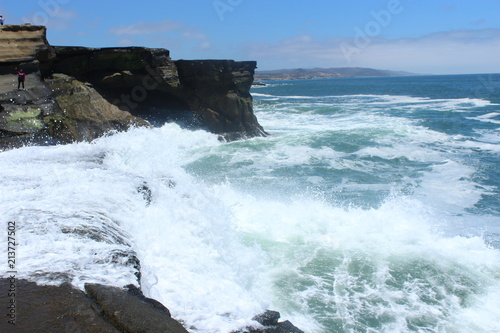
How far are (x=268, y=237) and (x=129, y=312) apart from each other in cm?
524

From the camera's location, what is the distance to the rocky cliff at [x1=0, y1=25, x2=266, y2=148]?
14.3 m

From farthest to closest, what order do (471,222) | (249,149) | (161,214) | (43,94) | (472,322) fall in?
(249,149), (43,94), (471,222), (161,214), (472,322)

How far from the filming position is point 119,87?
814 inches

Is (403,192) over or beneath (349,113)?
beneath

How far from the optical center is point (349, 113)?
1313 inches

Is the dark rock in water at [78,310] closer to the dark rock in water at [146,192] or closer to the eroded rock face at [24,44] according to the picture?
the dark rock in water at [146,192]

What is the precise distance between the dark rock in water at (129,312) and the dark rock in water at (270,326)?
906 mm

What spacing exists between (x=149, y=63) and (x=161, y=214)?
581 inches

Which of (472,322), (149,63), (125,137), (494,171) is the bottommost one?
(472,322)

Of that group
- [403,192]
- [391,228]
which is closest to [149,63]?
[403,192]

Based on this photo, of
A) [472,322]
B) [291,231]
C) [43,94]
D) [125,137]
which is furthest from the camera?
[125,137]

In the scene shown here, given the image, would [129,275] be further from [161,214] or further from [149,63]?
[149,63]

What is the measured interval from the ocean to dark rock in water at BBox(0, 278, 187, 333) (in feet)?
0.74

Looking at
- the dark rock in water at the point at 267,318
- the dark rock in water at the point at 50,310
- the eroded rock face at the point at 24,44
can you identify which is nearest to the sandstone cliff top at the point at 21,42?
the eroded rock face at the point at 24,44
